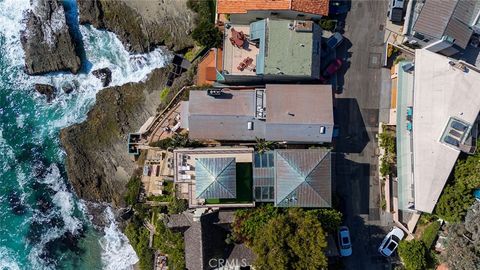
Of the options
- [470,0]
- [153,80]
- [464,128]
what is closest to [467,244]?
[464,128]

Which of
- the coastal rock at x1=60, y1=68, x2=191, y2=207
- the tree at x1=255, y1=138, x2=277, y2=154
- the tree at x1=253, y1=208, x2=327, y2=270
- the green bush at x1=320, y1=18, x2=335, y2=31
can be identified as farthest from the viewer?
the coastal rock at x1=60, y1=68, x2=191, y2=207

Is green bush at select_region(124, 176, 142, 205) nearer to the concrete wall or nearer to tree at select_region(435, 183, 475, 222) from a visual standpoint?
the concrete wall

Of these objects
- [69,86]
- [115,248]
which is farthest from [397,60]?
[115,248]

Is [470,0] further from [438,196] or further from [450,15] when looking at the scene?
[438,196]

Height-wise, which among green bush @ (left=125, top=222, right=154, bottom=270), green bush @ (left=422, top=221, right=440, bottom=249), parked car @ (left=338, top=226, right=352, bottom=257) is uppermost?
green bush @ (left=422, top=221, right=440, bottom=249)

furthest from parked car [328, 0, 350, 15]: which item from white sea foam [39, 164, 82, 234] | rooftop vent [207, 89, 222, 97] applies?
white sea foam [39, 164, 82, 234]

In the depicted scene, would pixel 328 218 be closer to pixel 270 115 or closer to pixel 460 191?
pixel 270 115
